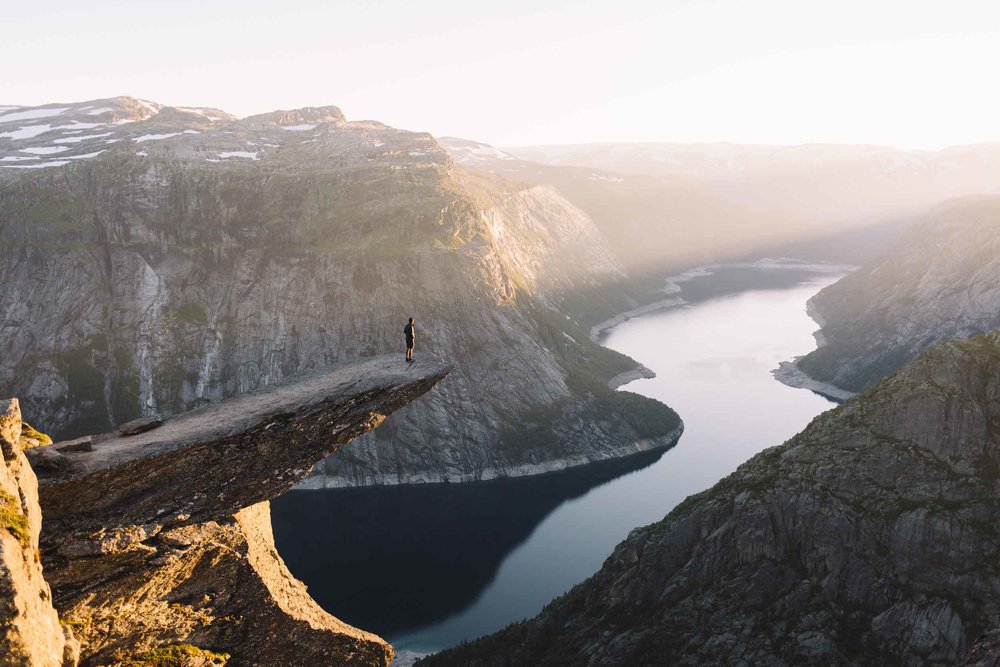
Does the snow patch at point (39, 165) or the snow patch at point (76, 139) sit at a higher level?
the snow patch at point (76, 139)

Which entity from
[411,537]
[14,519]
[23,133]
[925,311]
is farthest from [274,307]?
[925,311]

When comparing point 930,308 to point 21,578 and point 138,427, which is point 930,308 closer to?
point 138,427

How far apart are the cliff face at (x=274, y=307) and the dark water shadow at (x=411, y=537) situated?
6.02m

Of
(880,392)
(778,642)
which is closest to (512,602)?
(778,642)

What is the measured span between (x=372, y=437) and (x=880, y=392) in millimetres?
95343

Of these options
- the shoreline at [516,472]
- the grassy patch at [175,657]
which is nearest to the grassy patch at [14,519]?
the grassy patch at [175,657]

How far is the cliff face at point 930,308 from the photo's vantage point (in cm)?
15975

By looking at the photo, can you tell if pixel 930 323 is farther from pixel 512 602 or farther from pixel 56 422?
pixel 56 422

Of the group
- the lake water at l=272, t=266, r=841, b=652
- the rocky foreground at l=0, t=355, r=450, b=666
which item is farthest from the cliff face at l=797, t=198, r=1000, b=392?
the rocky foreground at l=0, t=355, r=450, b=666

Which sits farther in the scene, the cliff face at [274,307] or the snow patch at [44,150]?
the snow patch at [44,150]

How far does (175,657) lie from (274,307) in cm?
12886

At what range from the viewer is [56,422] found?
13175 centimetres

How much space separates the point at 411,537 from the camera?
110438 mm

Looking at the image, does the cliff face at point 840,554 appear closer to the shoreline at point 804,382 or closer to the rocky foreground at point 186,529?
the rocky foreground at point 186,529
